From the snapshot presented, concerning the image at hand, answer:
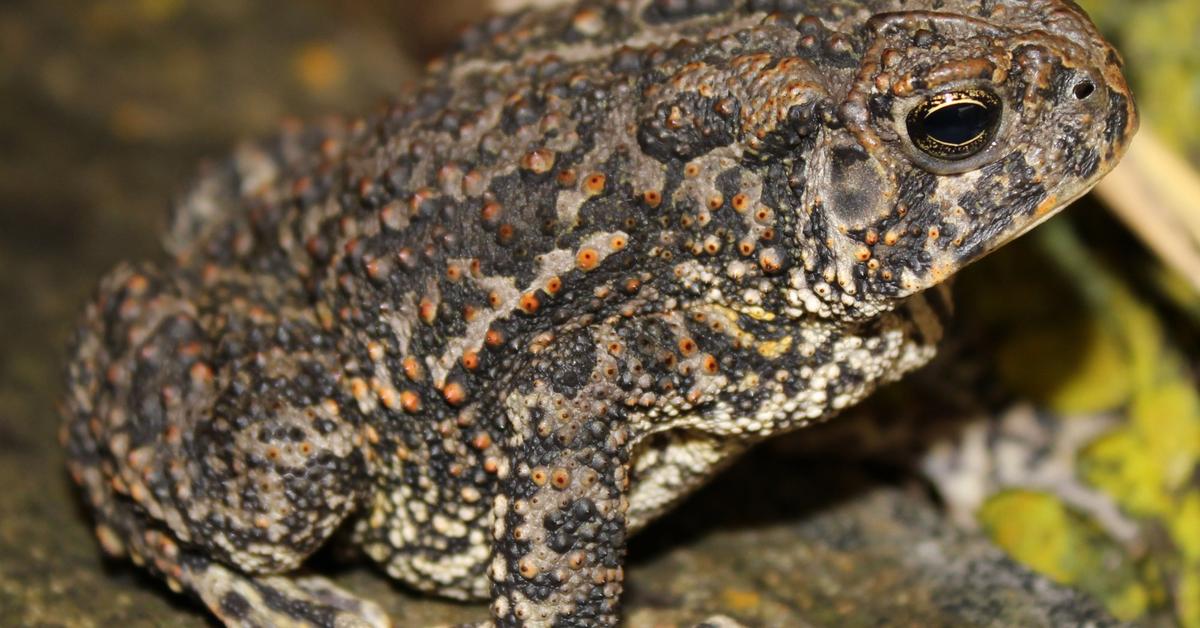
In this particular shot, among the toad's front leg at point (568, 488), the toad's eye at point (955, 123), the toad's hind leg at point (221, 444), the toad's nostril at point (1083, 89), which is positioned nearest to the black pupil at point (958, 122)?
the toad's eye at point (955, 123)

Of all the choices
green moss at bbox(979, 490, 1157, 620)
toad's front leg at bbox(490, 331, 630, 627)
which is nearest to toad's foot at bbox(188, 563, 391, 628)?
toad's front leg at bbox(490, 331, 630, 627)

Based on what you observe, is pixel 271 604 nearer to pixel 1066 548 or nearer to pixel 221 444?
pixel 221 444

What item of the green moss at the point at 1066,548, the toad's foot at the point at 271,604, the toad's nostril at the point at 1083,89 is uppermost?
the toad's nostril at the point at 1083,89

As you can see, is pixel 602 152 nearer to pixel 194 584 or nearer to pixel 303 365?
pixel 303 365

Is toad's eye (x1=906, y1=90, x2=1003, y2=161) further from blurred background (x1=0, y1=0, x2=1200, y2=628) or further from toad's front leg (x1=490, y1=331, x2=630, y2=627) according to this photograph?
blurred background (x1=0, y1=0, x2=1200, y2=628)

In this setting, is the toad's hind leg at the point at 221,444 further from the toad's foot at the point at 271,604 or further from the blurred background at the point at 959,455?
the blurred background at the point at 959,455

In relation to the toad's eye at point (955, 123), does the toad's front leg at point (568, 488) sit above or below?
below
